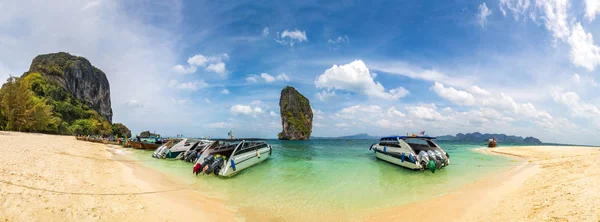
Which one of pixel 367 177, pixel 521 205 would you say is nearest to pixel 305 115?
pixel 367 177

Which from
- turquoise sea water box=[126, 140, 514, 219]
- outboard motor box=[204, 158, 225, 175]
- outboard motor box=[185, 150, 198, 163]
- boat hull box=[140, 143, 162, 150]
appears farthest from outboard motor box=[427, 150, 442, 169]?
boat hull box=[140, 143, 162, 150]

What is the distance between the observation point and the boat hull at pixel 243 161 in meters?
15.7

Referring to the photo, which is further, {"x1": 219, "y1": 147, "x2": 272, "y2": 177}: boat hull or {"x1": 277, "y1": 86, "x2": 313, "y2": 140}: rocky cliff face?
{"x1": 277, "y1": 86, "x2": 313, "y2": 140}: rocky cliff face

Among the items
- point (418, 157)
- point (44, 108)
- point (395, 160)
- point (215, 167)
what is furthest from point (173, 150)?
point (44, 108)

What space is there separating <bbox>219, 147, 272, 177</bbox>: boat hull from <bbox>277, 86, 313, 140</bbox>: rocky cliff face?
10141 centimetres

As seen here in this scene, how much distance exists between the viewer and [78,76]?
120000 mm

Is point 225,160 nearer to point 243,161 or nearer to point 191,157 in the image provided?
point 243,161

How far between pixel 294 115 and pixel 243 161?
114 m

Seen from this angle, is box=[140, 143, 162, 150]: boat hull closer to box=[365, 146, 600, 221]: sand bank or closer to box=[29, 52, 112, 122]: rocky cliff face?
box=[365, 146, 600, 221]: sand bank

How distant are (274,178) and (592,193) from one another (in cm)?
1435

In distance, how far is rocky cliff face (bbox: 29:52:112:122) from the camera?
340ft

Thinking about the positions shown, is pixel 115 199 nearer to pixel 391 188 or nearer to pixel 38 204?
pixel 38 204

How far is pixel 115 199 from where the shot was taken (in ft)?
27.0

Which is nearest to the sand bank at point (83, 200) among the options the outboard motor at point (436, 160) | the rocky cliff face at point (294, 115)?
the outboard motor at point (436, 160)
